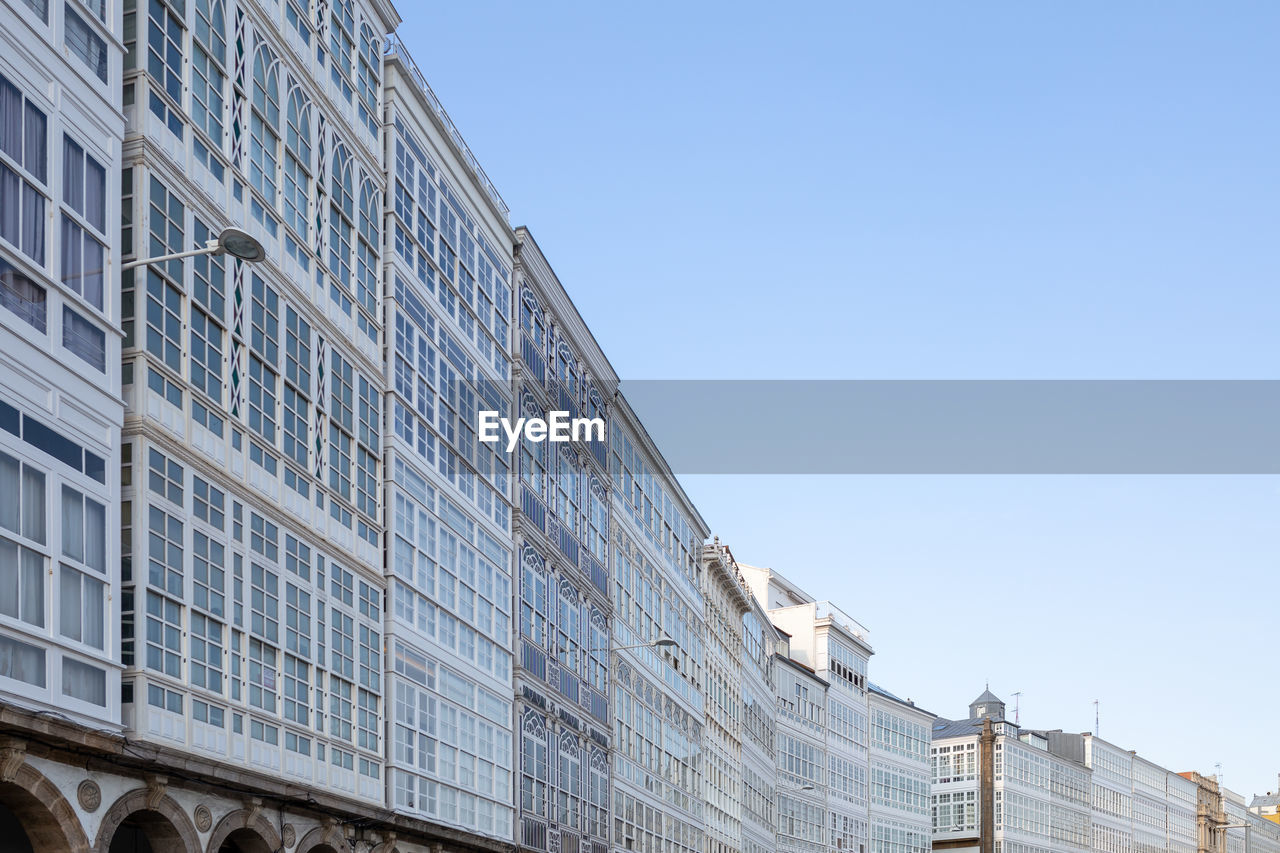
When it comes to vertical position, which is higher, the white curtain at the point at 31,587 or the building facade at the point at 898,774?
the white curtain at the point at 31,587

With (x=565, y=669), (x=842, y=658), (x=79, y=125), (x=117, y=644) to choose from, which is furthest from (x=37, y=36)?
(x=842, y=658)

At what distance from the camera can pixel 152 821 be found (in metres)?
31.5

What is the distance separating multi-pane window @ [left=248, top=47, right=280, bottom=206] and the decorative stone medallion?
512 inches

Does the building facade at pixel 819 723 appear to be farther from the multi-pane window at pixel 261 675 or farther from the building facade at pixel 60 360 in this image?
the building facade at pixel 60 360

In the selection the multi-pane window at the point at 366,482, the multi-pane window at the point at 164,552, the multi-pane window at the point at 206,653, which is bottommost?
the multi-pane window at the point at 206,653

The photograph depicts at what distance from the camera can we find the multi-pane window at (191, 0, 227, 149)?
3384cm

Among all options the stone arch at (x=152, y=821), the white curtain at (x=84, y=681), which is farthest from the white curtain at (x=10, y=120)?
the stone arch at (x=152, y=821)

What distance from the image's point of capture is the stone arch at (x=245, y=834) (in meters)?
33.5

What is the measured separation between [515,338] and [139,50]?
84.4 feet

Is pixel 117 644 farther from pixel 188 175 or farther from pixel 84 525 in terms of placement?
pixel 188 175

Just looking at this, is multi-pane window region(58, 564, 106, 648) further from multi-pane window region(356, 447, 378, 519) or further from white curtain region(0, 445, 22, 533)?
multi-pane window region(356, 447, 378, 519)

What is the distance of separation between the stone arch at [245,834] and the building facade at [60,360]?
214 inches

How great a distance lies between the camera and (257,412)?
35.9 m

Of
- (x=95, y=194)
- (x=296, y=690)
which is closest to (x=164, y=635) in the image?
(x=296, y=690)
